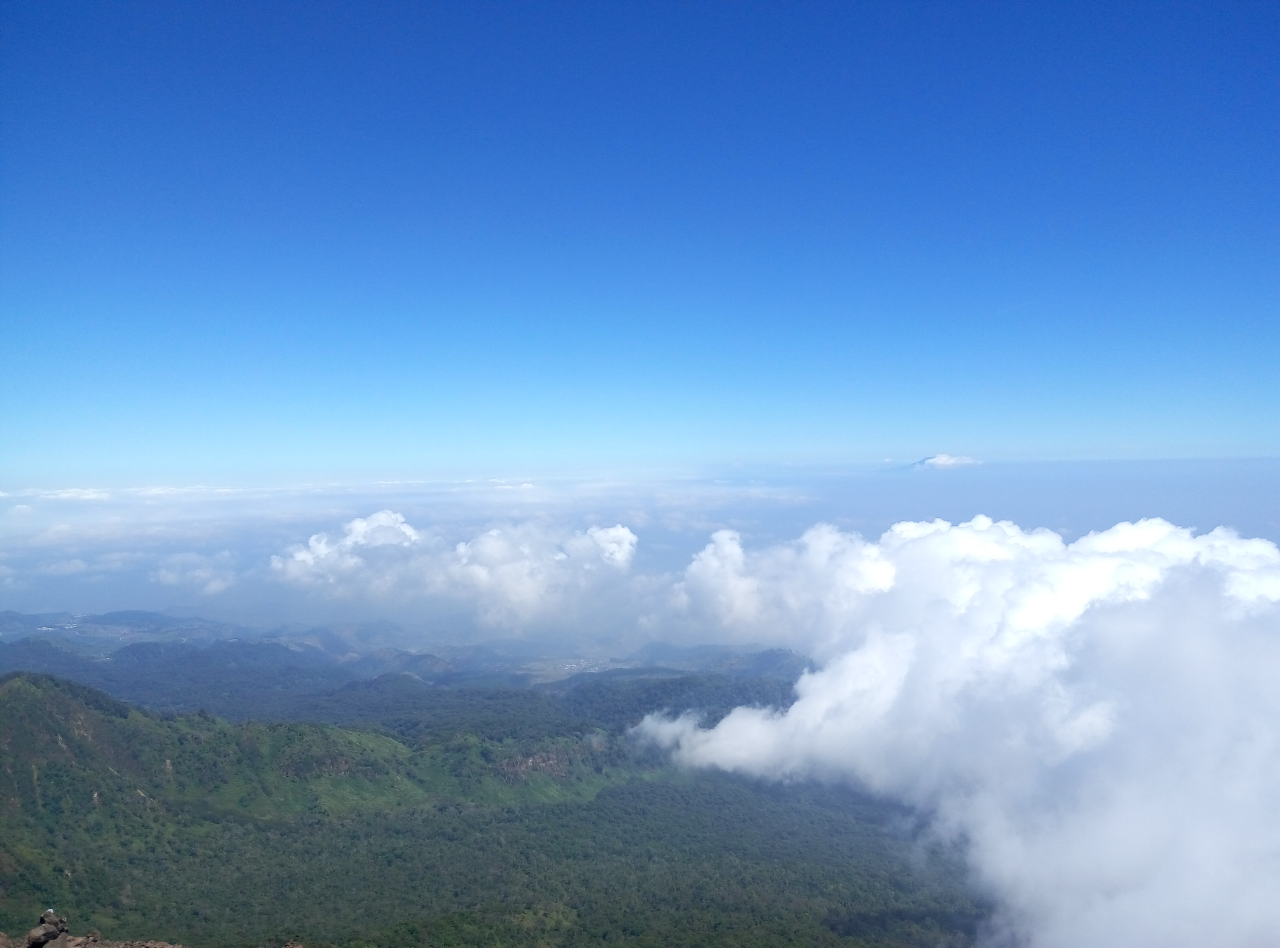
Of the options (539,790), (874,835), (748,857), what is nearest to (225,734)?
(539,790)

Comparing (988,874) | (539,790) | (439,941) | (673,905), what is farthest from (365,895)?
(988,874)

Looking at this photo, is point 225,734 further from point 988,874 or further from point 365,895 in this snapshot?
point 988,874

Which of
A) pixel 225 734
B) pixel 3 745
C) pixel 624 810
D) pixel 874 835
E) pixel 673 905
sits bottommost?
pixel 874 835

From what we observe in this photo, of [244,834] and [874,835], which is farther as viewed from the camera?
[874,835]

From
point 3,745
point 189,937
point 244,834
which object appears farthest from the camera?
point 244,834

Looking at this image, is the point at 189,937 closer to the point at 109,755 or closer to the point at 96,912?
the point at 96,912

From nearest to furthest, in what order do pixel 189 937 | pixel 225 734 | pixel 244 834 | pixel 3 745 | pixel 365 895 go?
pixel 189 937 < pixel 365 895 < pixel 3 745 < pixel 244 834 < pixel 225 734

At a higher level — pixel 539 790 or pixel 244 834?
Answer: pixel 244 834
